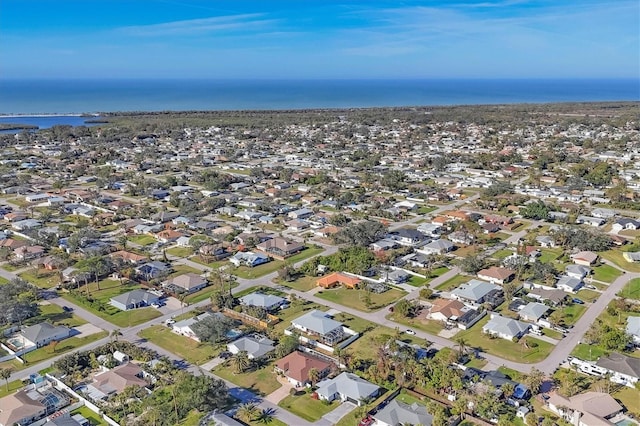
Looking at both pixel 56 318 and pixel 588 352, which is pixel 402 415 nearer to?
pixel 588 352

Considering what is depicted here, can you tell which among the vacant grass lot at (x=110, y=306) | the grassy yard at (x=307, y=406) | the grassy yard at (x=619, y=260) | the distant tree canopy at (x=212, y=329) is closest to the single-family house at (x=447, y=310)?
the grassy yard at (x=307, y=406)

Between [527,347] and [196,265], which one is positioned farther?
[196,265]

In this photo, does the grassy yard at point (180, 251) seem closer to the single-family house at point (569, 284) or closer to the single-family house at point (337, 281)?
the single-family house at point (337, 281)

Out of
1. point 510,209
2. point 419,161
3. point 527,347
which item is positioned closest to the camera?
point 527,347

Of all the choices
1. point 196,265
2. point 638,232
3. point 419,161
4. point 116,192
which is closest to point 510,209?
point 638,232

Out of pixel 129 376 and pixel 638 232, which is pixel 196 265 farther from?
pixel 638 232

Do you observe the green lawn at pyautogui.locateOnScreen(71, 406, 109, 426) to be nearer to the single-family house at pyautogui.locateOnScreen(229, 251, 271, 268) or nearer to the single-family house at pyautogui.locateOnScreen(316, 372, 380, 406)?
the single-family house at pyautogui.locateOnScreen(316, 372, 380, 406)

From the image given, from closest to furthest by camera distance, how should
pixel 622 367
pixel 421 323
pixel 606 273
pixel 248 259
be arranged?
pixel 622 367 → pixel 421 323 → pixel 606 273 → pixel 248 259

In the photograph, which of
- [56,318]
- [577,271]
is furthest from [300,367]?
[577,271]
